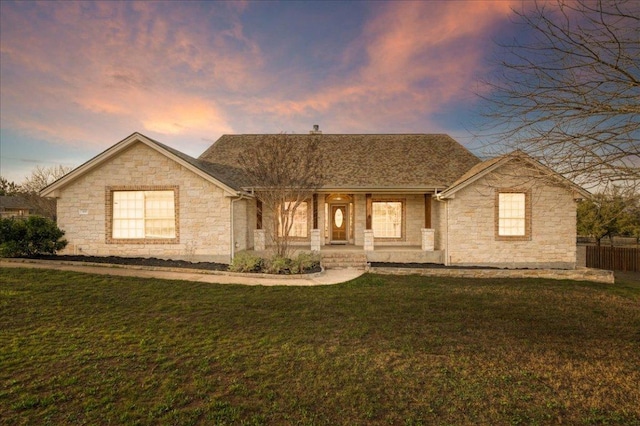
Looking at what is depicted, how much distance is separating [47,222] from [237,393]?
527 inches

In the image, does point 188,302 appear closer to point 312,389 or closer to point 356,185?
point 312,389

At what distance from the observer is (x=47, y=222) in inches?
469

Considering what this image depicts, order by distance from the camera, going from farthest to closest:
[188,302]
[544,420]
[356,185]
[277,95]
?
[277,95], [356,185], [188,302], [544,420]

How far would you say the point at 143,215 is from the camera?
500 inches

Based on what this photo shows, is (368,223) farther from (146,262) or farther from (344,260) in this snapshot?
(146,262)

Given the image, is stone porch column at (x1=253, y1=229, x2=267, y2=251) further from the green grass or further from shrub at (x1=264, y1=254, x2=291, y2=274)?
the green grass

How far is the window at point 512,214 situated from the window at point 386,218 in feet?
15.6

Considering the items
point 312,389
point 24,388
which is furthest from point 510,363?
point 24,388

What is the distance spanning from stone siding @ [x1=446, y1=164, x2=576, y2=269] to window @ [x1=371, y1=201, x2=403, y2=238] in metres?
3.49

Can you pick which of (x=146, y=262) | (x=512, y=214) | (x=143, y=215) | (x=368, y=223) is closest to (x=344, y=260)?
(x=368, y=223)

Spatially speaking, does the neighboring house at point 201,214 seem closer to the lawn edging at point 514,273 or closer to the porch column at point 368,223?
the porch column at point 368,223

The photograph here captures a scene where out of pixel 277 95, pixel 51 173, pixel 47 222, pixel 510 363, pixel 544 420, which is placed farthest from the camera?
pixel 51 173

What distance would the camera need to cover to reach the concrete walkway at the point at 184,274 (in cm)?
957

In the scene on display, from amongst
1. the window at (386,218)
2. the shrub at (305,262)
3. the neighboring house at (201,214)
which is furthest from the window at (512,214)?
the shrub at (305,262)
